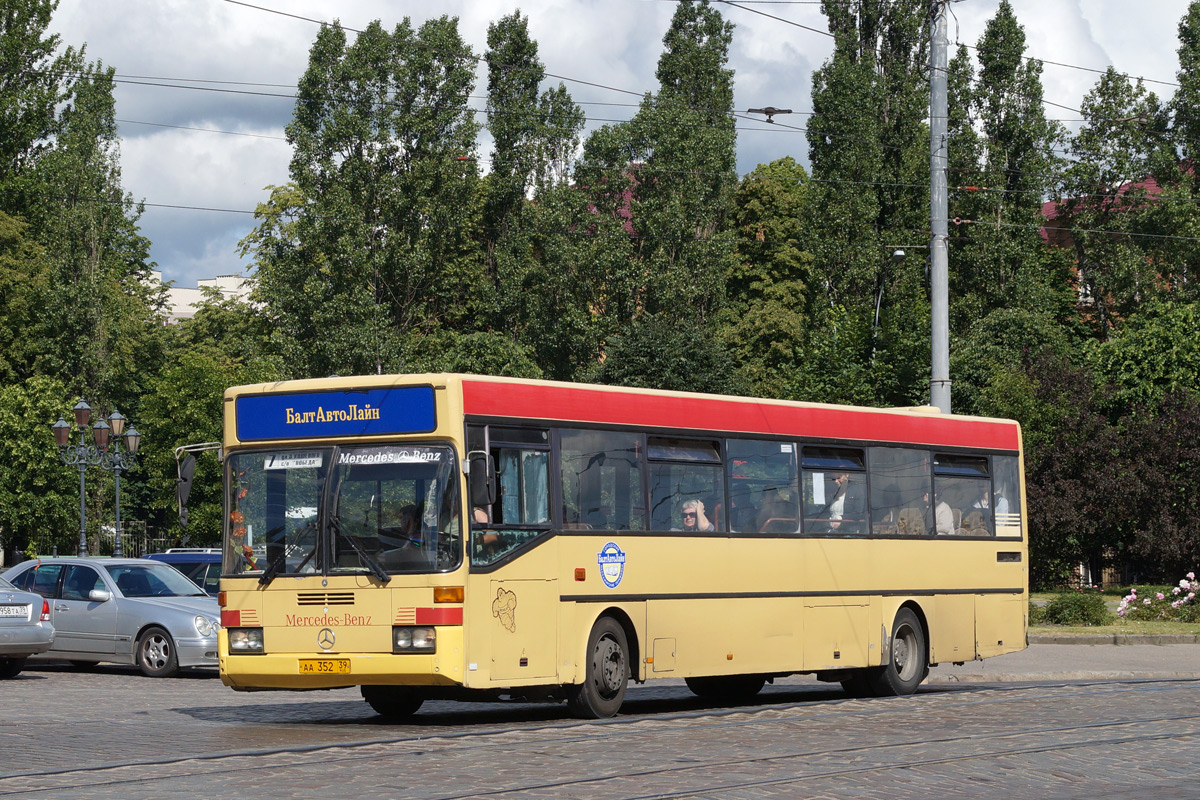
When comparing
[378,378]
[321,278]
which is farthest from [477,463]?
[321,278]

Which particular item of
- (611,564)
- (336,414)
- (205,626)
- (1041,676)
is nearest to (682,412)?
(611,564)

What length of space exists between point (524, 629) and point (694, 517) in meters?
2.59

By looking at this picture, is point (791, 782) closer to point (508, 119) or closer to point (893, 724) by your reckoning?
point (893, 724)

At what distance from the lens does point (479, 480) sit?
12.9 meters

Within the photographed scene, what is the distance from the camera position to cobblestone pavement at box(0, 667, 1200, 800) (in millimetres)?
9719

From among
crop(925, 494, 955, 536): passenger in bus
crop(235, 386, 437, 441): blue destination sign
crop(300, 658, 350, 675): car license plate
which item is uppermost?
crop(235, 386, 437, 441): blue destination sign

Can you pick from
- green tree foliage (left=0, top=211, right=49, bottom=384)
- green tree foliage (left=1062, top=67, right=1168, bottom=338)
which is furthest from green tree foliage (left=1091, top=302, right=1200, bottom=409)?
green tree foliage (left=0, top=211, right=49, bottom=384)

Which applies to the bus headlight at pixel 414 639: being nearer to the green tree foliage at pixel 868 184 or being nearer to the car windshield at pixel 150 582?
the car windshield at pixel 150 582

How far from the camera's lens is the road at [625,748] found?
31.9 feet

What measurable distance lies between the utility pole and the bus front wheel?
33.6 feet

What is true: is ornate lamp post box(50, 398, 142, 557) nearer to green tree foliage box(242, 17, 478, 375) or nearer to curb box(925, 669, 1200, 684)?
green tree foliage box(242, 17, 478, 375)

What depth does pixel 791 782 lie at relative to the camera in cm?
996

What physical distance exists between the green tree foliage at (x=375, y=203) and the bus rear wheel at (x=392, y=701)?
38.3 m

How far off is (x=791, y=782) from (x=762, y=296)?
53303 millimetres
